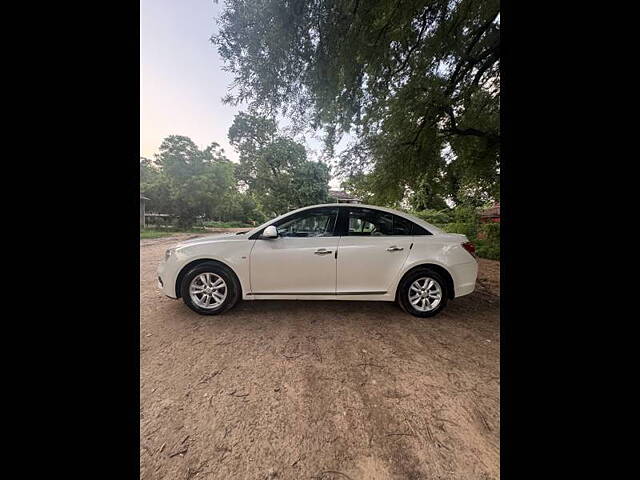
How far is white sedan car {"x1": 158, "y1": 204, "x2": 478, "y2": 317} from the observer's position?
2.85 meters

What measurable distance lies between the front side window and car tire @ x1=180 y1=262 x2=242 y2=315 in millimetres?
915

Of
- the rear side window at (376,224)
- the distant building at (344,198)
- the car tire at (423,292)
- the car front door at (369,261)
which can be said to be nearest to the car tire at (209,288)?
the car front door at (369,261)

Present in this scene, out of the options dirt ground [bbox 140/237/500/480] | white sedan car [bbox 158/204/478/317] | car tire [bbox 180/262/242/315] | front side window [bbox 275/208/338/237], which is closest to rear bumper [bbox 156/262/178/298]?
white sedan car [bbox 158/204/478/317]

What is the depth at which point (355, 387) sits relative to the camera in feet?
5.74

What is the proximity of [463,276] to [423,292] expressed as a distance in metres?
0.58

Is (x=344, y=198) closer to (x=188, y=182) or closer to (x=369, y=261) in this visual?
(x=188, y=182)

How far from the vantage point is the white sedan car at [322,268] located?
2.85m

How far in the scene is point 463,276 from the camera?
9.76 ft


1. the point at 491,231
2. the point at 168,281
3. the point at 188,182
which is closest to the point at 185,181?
the point at 188,182

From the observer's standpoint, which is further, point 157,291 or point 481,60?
point 481,60

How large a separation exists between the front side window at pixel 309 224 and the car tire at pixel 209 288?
92 cm
